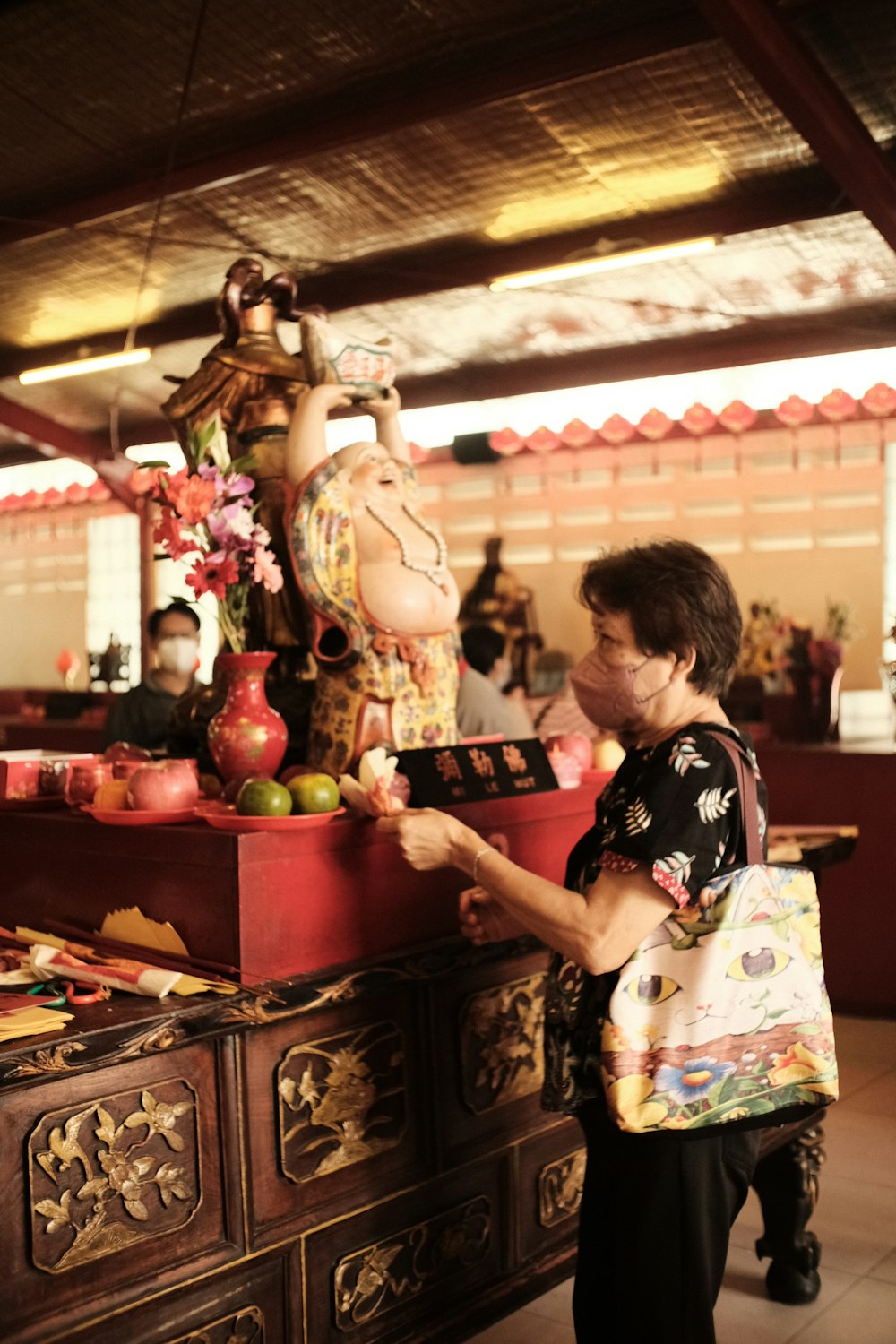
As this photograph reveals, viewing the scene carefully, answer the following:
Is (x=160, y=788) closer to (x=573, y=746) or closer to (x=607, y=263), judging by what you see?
(x=573, y=746)

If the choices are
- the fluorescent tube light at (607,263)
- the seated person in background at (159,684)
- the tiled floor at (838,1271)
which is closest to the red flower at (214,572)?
the tiled floor at (838,1271)

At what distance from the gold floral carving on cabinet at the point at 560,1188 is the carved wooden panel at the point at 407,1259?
0.13 metres

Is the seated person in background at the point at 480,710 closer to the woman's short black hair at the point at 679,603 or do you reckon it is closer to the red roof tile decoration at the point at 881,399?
the woman's short black hair at the point at 679,603

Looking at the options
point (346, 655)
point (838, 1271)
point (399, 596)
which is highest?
point (399, 596)

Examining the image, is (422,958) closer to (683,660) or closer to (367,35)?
(683,660)

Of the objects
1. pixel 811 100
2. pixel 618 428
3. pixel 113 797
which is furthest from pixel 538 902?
pixel 618 428

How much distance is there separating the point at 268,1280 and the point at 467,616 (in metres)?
7.04

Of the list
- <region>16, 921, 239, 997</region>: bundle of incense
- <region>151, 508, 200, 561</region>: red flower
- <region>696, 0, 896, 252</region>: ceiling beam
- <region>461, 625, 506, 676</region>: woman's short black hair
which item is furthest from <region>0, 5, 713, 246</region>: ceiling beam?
<region>16, 921, 239, 997</region>: bundle of incense

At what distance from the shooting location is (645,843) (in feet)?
5.03

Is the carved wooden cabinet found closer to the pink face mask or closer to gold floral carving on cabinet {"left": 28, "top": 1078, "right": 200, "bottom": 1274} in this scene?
gold floral carving on cabinet {"left": 28, "top": 1078, "right": 200, "bottom": 1274}

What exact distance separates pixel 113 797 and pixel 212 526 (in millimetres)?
473

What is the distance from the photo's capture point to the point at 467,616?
8.68 meters

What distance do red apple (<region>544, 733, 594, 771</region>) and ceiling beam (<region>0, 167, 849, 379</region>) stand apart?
376 cm

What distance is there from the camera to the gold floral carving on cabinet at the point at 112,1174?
1.49m
